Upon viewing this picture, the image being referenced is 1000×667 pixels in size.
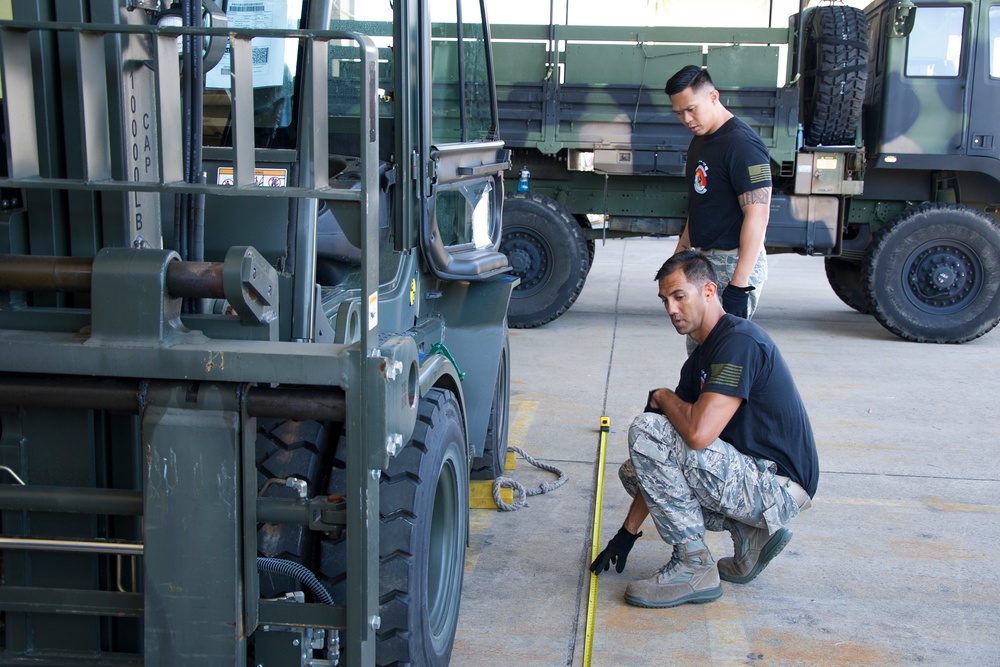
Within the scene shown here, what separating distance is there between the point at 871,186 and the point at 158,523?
8.60m

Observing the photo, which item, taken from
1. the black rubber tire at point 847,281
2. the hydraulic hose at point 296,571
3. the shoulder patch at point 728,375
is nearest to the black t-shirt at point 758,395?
the shoulder patch at point 728,375

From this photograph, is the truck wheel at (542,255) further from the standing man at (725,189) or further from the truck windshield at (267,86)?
the truck windshield at (267,86)

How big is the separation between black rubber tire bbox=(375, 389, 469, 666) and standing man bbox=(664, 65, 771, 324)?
1865 millimetres

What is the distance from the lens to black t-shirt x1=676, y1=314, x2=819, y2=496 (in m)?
3.59

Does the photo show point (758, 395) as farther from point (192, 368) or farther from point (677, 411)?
point (192, 368)

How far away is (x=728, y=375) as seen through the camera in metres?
3.55

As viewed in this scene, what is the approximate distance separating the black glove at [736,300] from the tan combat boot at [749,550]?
962 mm

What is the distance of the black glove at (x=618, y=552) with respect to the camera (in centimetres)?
394

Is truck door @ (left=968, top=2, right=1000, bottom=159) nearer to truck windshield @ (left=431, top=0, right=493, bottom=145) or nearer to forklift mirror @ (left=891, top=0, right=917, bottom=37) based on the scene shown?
forklift mirror @ (left=891, top=0, right=917, bottom=37)

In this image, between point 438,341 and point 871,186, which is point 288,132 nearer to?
point 438,341

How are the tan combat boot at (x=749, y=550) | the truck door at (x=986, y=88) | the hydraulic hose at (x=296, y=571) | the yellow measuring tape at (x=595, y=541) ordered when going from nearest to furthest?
the hydraulic hose at (x=296, y=571) → the yellow measuring tape at (x=595, y=541) → the tan combat boot at (x=749, y=550) → the truck door at (x=986, y=88)

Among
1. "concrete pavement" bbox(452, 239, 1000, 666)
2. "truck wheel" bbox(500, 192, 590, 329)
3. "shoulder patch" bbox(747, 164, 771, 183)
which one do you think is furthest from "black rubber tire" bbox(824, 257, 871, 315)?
"shoulder patch" bbox(747, 164, 771, 183)

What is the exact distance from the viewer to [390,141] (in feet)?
10.4

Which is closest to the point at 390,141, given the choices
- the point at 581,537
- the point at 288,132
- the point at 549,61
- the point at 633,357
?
the point at 288,132
